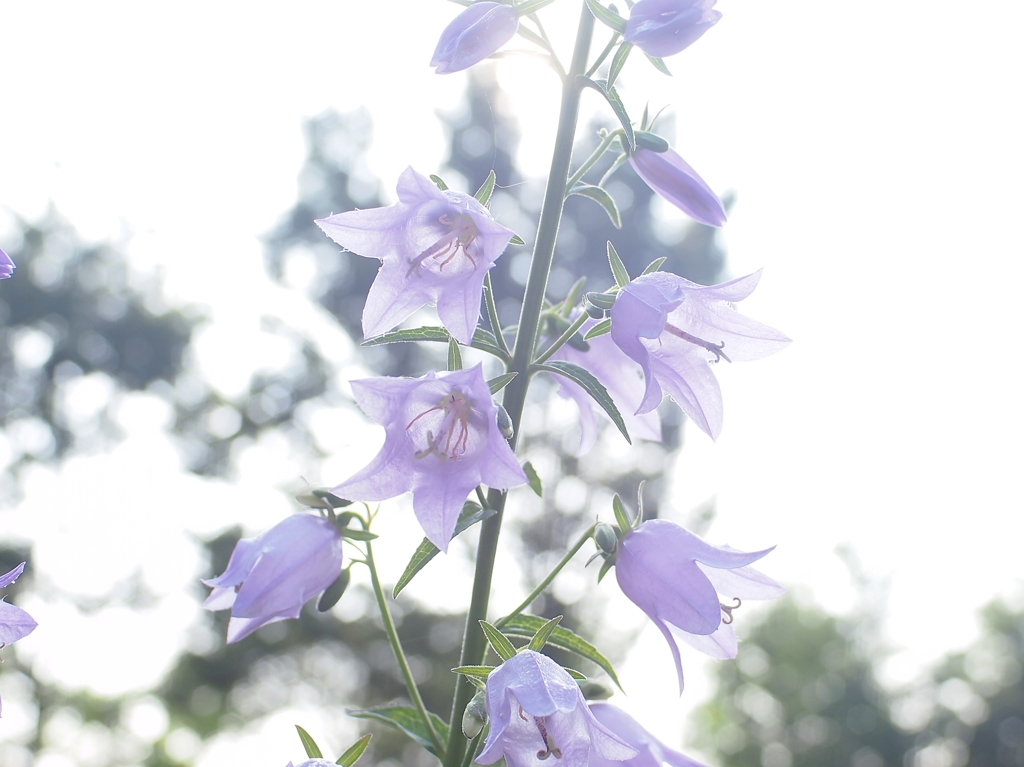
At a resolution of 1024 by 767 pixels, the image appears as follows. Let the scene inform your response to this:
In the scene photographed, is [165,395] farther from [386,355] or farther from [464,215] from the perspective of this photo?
[464,215]

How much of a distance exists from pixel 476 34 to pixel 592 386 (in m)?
0.92

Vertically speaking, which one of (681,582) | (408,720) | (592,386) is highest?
(592,386)

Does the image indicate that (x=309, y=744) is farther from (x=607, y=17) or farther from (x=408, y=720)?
(x=607, y=17)

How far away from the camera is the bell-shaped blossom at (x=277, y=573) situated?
7.04 feet

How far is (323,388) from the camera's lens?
1697cm

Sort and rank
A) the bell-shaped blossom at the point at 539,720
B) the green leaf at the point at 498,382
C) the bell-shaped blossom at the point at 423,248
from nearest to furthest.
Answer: the bell-shaped blossom at the point at 539,720 → the green leaf at the point at 498,382 → the bell-shaped blossom at the point at 423,248

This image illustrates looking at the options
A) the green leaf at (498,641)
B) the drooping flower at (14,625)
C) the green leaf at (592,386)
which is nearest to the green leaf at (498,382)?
the green leaf at (592,386)

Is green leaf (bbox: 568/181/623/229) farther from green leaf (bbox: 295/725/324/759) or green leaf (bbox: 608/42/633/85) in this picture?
green leaf (bbox: 295/725/324/759)

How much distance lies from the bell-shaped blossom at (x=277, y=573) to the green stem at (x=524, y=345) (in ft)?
1.38

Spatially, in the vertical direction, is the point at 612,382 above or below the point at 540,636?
above

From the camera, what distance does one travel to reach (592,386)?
2.14 m

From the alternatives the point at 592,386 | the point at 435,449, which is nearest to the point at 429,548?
the point at 435,449

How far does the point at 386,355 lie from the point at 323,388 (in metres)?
1.38

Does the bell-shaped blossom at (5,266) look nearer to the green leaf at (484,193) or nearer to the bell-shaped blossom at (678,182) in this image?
the green leaf at (484,193)
